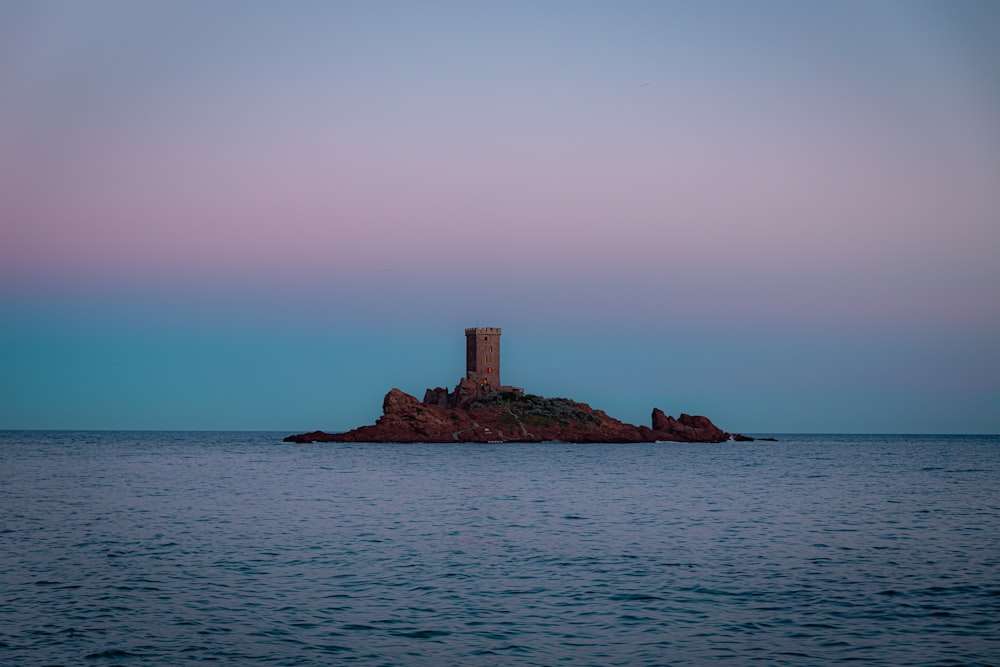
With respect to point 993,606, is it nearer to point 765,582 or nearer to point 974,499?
point 765,582

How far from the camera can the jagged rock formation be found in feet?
482

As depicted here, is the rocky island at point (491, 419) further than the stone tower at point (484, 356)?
No

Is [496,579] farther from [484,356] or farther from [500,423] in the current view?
[484,356]

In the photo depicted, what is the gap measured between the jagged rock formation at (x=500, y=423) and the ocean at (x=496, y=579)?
9377 cm

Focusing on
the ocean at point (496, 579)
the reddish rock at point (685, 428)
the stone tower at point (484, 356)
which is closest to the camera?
the ocean at point (496, 579)

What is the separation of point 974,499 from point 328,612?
43.7m

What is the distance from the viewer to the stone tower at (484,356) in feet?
538

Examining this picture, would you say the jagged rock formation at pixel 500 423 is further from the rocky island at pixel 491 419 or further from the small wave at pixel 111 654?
the small wave at pixel 111 654

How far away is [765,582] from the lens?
24797 mm

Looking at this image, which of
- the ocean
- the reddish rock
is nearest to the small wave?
the ocean

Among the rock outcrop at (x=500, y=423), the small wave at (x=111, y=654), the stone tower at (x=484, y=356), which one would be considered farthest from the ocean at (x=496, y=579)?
the stone tower at (x=484, y=356)

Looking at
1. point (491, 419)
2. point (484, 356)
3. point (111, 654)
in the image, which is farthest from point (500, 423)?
point (111, 654)

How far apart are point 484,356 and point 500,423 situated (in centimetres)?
1714

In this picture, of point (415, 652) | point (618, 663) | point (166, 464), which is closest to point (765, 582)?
point (618, 663)
